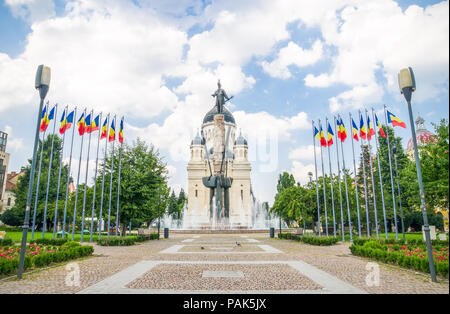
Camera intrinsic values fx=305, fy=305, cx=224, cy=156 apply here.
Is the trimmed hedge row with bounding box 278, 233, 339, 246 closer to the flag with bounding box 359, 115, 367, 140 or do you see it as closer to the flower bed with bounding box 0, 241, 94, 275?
the flag with bounding box 359, 115, 367, 140

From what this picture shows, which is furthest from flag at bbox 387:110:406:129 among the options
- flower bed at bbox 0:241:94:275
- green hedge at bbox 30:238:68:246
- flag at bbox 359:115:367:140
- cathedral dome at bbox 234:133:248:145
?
cathedral dome at bbox 234:133:248:145

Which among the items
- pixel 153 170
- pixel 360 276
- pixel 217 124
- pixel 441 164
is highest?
pixel 217 124

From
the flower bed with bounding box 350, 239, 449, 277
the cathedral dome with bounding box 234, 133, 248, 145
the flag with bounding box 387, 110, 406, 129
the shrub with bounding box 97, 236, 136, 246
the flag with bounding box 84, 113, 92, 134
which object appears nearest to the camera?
the flower bed with bounding box 350, 239, 449, 277

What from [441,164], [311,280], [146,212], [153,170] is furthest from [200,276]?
[153,170]

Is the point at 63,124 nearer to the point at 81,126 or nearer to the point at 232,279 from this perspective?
the point at 81,126

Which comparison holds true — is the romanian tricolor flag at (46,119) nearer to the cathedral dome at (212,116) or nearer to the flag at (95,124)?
the flag at (95,124)

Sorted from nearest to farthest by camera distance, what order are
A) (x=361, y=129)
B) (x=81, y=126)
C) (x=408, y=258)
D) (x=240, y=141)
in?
(x=408, y=258) → (x=81, y=126) → (x=361, y=129) → (x=240, y=141)

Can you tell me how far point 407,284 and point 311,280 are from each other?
105 inches

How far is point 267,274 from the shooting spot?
10.3 metres

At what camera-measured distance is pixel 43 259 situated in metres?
11.7

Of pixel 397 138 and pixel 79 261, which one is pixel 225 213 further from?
pixel 397 138

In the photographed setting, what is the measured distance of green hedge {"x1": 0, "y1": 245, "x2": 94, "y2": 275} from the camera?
31.9 ft

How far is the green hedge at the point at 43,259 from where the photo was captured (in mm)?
9716

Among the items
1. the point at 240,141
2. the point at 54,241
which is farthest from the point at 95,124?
the point at 240,141
